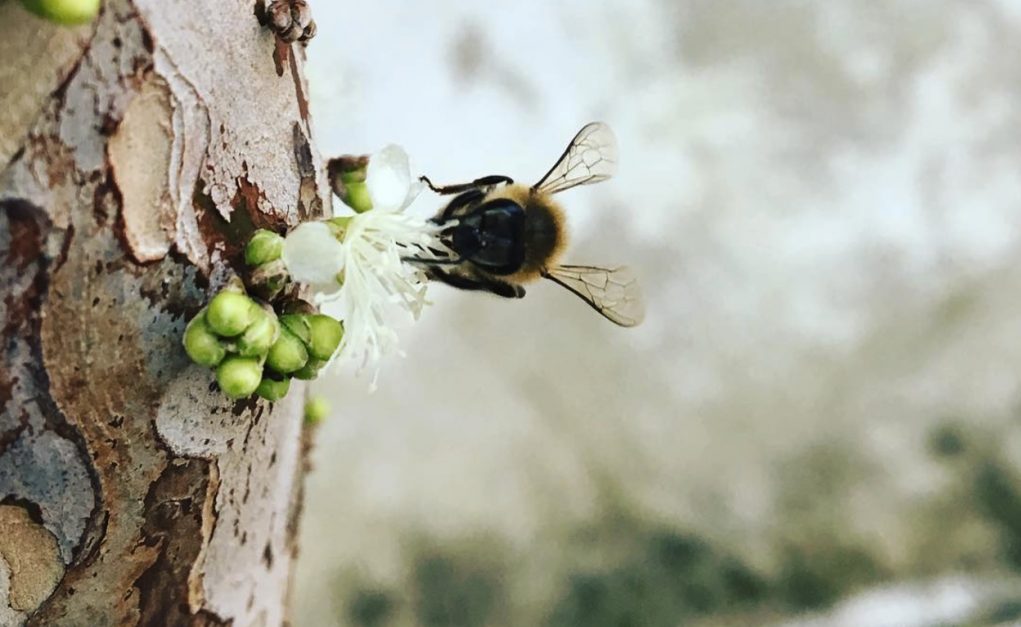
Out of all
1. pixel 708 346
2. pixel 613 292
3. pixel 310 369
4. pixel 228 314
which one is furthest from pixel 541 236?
pixel 708 346

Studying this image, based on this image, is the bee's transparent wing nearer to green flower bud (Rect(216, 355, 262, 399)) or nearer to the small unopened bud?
the small unopened bud

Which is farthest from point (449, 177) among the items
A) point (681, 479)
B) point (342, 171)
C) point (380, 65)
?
point (342, 171)

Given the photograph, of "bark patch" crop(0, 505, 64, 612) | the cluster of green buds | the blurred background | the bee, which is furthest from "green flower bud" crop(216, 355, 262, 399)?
the blurred background

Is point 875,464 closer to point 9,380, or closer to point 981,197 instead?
point 981,197

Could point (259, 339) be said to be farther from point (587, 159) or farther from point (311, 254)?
point (587, 159)

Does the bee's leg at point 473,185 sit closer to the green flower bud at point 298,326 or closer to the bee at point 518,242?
the bee at point 518,242

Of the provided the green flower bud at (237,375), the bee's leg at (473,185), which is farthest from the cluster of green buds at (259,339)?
the bee's leg at (473,185)
